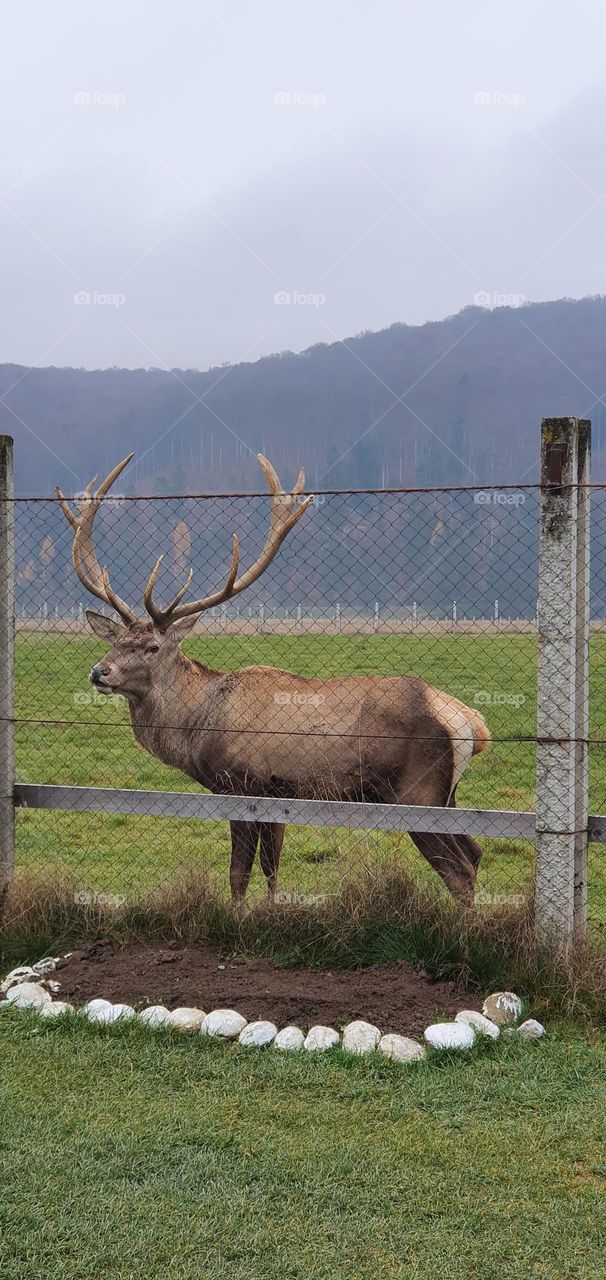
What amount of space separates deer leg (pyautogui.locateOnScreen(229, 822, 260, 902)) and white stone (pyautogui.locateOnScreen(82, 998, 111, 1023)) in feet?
4.36

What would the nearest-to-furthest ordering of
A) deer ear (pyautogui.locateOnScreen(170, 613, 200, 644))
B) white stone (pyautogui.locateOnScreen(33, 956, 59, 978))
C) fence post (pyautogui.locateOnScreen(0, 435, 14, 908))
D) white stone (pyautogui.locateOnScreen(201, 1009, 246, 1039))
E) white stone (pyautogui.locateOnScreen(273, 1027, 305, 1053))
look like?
white stone (pyautogui.locateOnScreen(273, 1027, 305, 1053))
white stone (pyautogui.locateOnScreen(201, 1009, 246, 1039))
white stone (pyautogui.locateOnScreen(33, 956, 59, 978))
fence post (pyautogui.locateOnScreen(0, 435, 14, 908))
deer ear (pyautogui.locateOnScreen(170, 613, 200, 644))

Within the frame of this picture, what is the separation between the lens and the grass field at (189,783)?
661 centimetres

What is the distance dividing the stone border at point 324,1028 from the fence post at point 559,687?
1.55 feet

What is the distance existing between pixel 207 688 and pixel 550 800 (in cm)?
238

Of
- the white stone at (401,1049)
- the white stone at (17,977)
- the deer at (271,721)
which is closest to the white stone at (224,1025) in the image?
the white stone at (401,1049)

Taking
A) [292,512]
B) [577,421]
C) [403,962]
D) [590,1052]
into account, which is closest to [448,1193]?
[590,1052]

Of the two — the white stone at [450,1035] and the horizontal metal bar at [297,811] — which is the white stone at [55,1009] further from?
the white stone at [450,1035]

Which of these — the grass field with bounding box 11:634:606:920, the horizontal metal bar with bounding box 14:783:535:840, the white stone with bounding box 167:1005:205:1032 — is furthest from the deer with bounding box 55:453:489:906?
the white stone with bounding box 167:1005:205:1032

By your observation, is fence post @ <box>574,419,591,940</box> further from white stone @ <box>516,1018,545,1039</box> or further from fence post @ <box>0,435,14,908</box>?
fence post @ <box>0,435,14,908</box>

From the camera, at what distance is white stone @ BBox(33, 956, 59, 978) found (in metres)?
5.09

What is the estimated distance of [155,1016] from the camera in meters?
4.54

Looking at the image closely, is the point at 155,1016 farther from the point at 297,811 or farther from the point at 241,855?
the point at 241,855

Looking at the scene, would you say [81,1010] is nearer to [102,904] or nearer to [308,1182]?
[102,904]

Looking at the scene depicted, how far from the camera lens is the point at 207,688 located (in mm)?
6547
